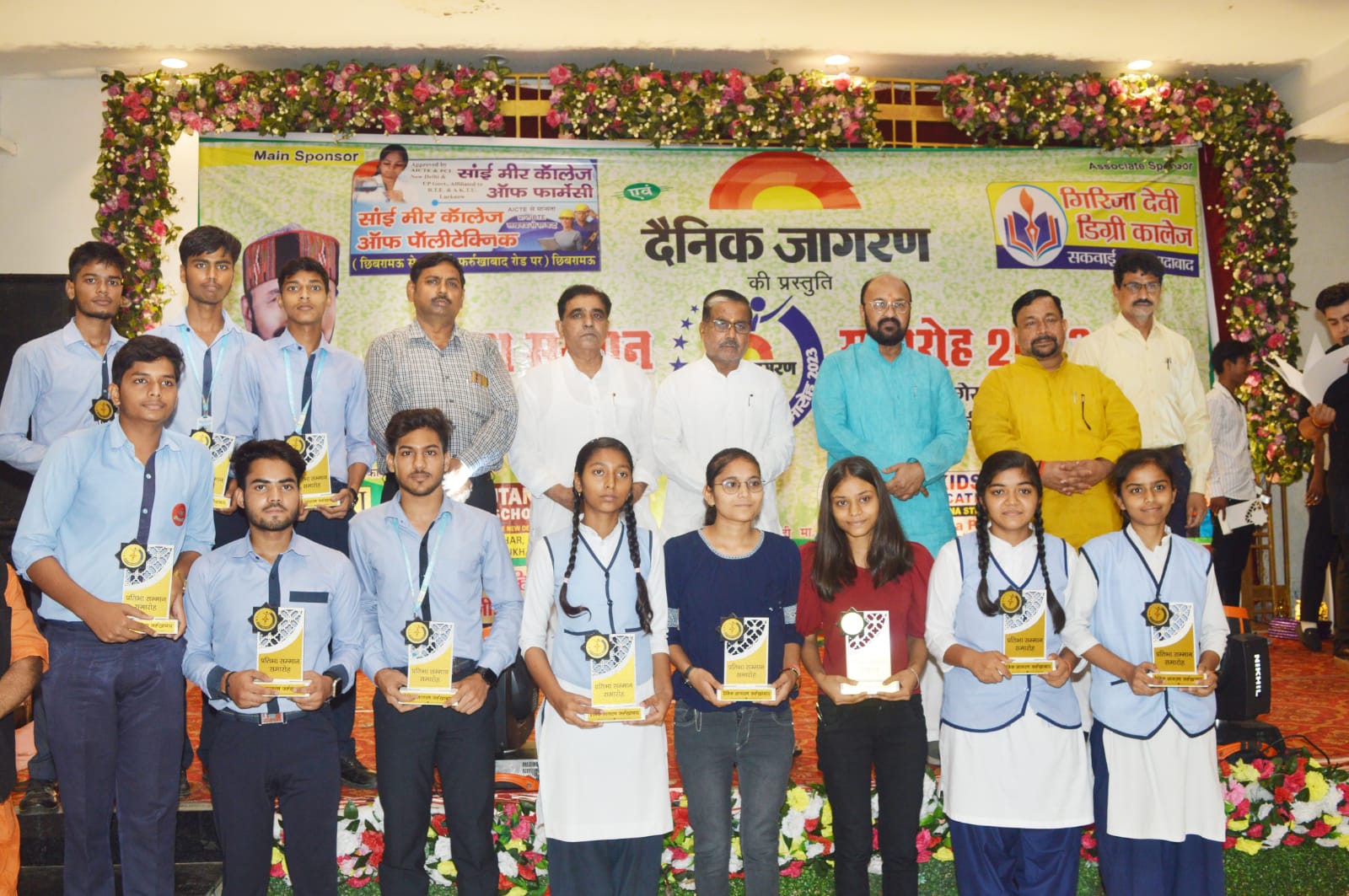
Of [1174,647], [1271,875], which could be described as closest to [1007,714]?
[1174,647]

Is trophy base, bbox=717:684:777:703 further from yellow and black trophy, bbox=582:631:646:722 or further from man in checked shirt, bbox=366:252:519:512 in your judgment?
man in checked shirt, bbox=366:252:519:512

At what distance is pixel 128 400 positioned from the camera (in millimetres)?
3219

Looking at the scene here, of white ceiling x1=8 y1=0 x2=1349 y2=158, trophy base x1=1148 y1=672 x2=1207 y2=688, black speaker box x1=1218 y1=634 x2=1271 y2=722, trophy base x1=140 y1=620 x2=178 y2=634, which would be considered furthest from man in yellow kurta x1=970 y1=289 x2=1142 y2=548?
trophy base x1=140 y1=620 x2=178 y2=634

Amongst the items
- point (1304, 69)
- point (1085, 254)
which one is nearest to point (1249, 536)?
point (1085, 254)

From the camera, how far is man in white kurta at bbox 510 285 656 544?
169 inches

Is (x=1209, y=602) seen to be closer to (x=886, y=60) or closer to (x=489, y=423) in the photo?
(x=489, y=423)

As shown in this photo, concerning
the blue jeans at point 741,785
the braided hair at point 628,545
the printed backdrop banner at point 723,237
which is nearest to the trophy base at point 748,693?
the blue jeans at point 741,785

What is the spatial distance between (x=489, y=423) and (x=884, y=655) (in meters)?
1.77

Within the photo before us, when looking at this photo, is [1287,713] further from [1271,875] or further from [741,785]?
[741,785]

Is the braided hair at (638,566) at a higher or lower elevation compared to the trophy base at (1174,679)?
→ higher

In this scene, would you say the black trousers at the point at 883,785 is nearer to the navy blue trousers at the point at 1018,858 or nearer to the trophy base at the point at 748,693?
the navy blue trousers at the point at 1018,858

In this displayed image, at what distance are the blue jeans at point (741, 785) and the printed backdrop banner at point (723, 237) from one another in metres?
3.57

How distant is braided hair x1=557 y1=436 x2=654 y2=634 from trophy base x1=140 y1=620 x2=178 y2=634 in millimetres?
1036

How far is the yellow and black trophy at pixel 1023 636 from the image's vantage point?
10.4 feet
